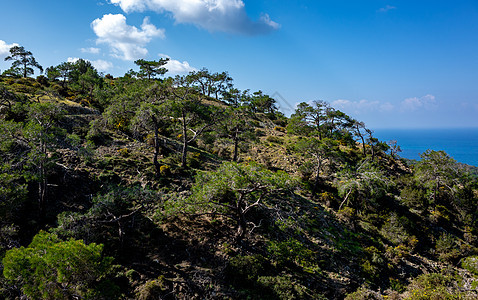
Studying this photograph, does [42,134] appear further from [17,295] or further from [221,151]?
[221,151]

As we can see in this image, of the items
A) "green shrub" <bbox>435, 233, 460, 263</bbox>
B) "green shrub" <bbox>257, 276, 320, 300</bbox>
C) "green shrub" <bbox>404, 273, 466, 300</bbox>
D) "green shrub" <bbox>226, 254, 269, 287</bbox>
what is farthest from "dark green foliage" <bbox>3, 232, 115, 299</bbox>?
"green shrub" <bbox>435, 233, 460, 263</bbox>

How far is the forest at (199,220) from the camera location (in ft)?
44.4

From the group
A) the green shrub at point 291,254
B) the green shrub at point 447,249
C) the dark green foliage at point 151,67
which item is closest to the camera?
the green shrub at point 291,254

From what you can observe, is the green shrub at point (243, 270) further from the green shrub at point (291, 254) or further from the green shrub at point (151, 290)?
the green shrub at point (151, 290)

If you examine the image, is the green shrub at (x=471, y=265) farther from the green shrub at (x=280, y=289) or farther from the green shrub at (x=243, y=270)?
the green shrub at (x=243, y=270)

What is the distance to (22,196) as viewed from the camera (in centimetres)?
1496

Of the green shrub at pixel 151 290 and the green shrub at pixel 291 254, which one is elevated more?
the green shrub at pixel 291 254

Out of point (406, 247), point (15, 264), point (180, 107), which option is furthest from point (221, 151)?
point (15, 264)


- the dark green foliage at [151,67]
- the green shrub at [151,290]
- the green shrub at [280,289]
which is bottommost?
the green shrub at [151,290]

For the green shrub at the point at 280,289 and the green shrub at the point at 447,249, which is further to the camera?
the green shrub at the point at 447,249

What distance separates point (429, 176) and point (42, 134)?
154 feet

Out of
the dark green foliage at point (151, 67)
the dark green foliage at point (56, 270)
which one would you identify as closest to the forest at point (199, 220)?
the dark green foliage at point (56, 270)

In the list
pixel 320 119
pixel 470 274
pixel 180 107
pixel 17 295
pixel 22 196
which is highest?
pixel 320 119

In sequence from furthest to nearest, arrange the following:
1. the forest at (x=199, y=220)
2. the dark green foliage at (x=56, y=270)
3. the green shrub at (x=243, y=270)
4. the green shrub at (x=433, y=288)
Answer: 1. the green shrub at (x=433, y=288)
2. the green shrub at (x=243, y=270)
3. the forest at (x=199, y=220)
4. the dark green foliage at (x=56, y=270)
